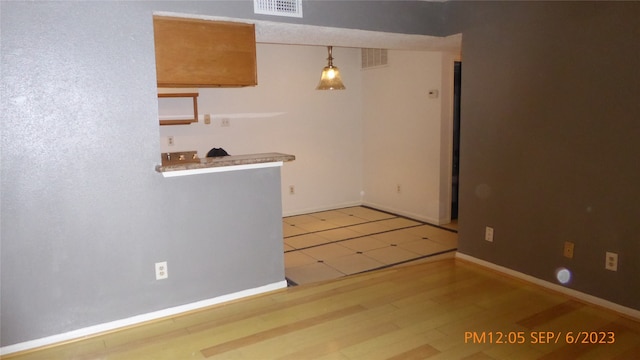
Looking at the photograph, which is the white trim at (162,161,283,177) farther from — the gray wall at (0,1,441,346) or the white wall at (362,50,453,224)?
the white wall at (362,50,453,224)

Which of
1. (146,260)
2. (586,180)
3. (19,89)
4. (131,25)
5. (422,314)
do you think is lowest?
(422,314)

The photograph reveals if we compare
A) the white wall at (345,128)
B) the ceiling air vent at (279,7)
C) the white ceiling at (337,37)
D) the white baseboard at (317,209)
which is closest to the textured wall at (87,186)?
the white ceiling at (337,37)

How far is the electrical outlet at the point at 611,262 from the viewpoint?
2.86 meters

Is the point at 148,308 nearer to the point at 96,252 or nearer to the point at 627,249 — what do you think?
the point at 96,252

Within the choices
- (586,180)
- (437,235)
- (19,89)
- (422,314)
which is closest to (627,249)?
(586,180)

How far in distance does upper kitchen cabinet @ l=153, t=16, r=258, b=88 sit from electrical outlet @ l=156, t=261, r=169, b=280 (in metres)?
1.17

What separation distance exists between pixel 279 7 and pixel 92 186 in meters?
1.66

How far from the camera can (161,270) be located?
291 cm

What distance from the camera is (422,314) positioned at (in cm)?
289

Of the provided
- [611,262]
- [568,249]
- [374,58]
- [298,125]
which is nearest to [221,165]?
[568,249]

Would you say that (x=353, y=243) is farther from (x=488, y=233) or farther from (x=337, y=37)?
(x=337, y=37)

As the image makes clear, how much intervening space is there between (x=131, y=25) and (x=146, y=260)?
4.76 ft

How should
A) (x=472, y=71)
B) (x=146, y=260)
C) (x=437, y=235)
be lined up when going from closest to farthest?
(x=146, y=260) < (x=472, y=71) < (x=437, y=235)

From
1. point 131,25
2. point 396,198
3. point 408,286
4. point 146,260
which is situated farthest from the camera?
point 396,198
